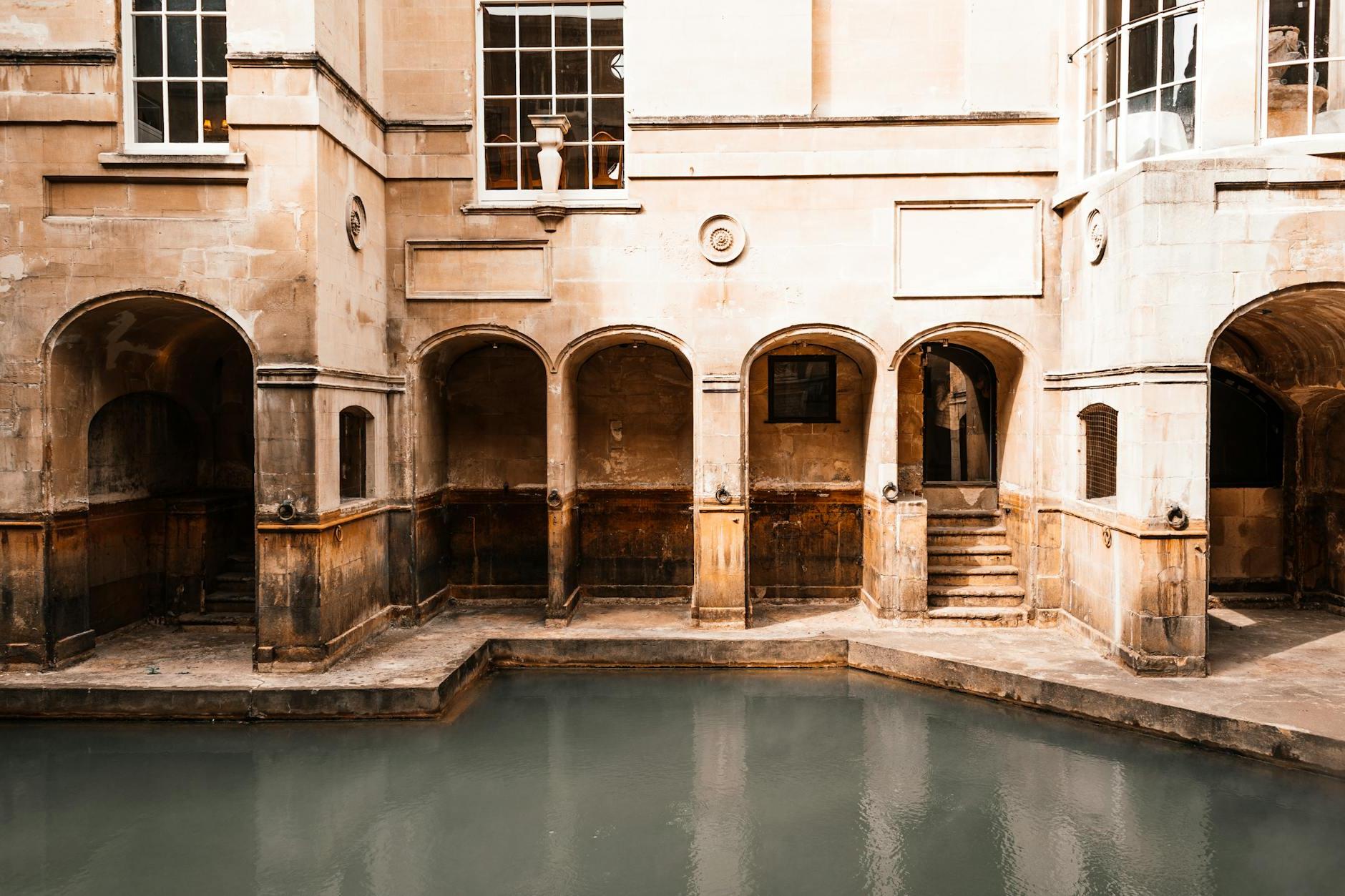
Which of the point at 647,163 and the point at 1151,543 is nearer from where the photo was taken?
the point at 1151,543

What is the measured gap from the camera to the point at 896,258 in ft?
33.9

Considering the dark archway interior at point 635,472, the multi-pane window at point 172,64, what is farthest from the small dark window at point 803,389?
the multi-pane window at point 172,64

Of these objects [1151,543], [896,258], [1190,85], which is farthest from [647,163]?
[1151,543]

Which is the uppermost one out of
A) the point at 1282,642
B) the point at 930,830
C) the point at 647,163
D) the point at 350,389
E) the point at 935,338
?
the point at 647,163

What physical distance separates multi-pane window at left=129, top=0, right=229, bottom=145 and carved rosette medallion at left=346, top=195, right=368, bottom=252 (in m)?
1.39

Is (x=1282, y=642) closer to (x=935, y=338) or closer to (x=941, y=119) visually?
(x=935, y=338)

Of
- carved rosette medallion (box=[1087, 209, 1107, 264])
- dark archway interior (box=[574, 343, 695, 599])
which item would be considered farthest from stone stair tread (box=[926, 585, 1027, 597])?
carved rosette medallion (box=[1087, 209, 1107, 264])

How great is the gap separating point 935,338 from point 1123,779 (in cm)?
547

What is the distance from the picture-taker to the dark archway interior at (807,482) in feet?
39.4

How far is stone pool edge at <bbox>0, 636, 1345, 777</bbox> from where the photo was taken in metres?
7.18

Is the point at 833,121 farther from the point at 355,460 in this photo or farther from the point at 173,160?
the point at 173,160

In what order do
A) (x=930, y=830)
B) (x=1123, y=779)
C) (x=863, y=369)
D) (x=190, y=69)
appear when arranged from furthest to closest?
(x=863, y=369) → (x=190, y=69) → (x=1123, y=779) → (x=930, y=830)

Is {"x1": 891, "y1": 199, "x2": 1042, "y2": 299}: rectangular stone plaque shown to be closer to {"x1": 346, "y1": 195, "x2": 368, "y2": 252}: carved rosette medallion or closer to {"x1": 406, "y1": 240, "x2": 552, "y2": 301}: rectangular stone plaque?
{"x1": 406, "y1": 240, "x2": 552, "y2": 301}: rectangular stone plaque

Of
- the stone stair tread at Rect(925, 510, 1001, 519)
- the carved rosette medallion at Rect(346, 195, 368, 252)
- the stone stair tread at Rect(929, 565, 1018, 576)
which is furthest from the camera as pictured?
the stone stair tread at Rect(925, 510, 1001, 519)
